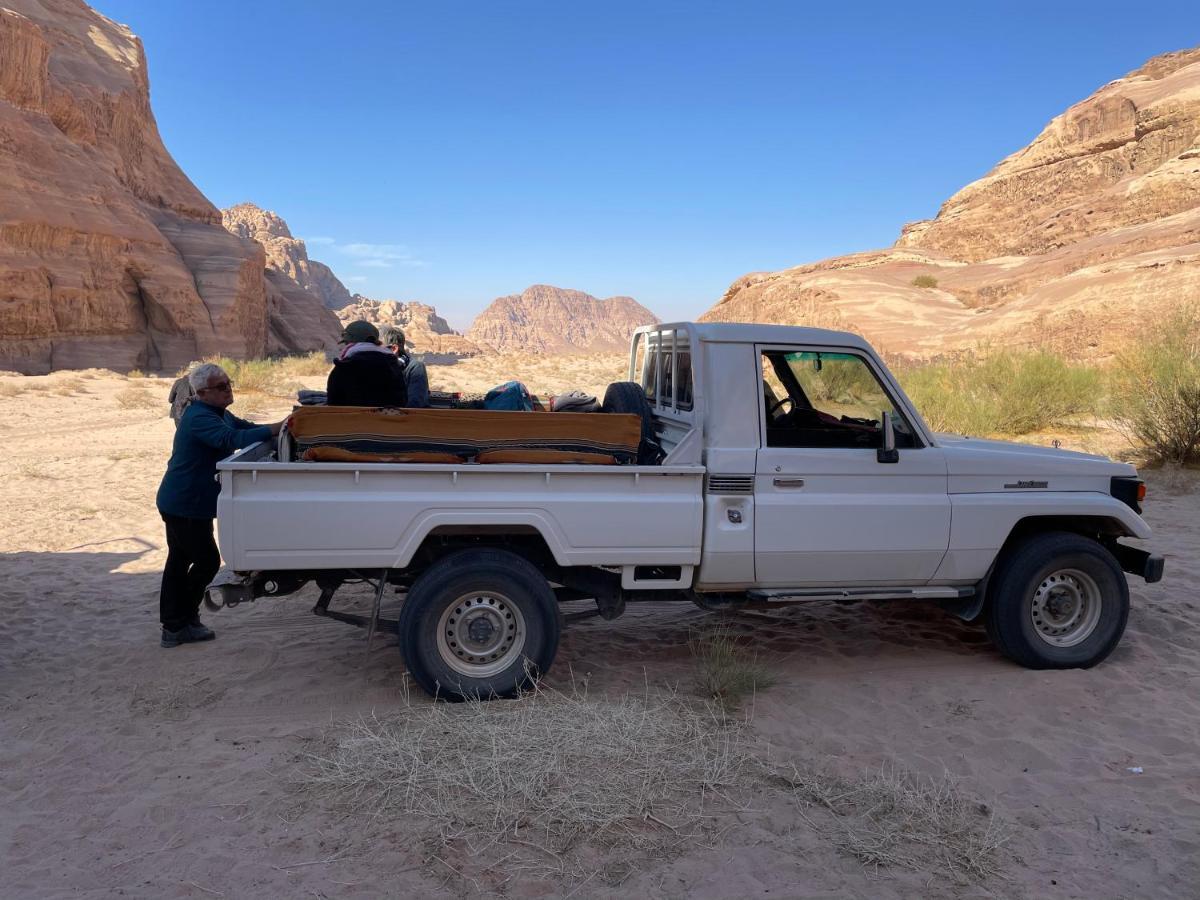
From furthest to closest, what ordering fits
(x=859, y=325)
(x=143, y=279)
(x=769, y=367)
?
(x=143, y=279) < (x=859, y=325) < (x=769, y=367)

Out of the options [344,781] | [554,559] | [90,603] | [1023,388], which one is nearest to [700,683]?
[554,559]

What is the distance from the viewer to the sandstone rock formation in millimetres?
124438

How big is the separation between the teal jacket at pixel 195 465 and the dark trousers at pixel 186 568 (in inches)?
3.8

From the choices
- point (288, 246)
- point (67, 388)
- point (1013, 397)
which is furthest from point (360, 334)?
point (288, 246)

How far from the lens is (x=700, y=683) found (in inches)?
193

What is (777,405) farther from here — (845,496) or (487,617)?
(487,617)

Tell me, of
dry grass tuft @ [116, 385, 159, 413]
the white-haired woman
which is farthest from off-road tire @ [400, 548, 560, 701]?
dry grass tuft @ [116, 385, 159, 413]

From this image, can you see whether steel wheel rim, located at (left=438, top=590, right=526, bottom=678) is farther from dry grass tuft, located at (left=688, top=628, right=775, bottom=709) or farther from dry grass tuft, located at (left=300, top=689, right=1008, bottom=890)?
dry grass tuft, located at (left=688, top=628, right=775, bottom=709)

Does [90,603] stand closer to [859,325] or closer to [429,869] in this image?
[429,869]

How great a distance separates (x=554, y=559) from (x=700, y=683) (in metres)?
1.15

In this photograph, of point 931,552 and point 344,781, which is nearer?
point 344,781

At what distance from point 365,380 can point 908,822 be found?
384 cm

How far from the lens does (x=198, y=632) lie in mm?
5840

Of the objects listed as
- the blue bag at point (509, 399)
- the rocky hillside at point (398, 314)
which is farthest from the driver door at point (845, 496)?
the rocky hillside at point (398, 314)
